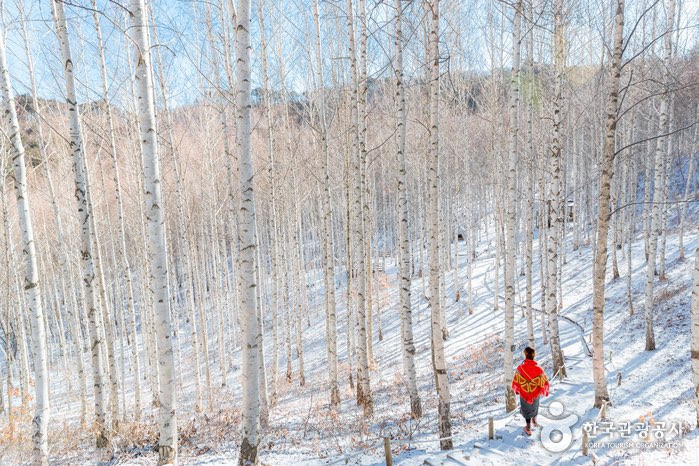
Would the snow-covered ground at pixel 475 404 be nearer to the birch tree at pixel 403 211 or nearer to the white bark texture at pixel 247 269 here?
the birch tree at pixel 403 211

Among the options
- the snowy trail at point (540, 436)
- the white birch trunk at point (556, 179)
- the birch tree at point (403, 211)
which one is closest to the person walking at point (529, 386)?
the snowy trail at point (540, 436)

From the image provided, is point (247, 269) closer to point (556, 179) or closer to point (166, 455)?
point (166, 455)

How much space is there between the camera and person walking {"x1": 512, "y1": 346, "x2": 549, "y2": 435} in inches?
243

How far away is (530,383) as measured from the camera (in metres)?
6.18

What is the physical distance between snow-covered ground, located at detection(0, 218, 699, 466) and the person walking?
393 millimetres

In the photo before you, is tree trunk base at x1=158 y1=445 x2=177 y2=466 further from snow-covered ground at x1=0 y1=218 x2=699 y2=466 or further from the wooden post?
the wooden post

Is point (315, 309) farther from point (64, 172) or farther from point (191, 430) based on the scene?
point (191, 430)

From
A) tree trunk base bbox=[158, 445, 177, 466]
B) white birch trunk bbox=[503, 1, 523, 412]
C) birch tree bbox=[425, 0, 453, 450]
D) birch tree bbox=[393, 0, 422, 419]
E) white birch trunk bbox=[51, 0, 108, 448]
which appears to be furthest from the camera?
white birch trunk bbox=[503, 1, 523, 412]

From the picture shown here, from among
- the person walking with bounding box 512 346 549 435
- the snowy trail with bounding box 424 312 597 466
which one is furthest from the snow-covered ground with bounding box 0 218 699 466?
the person walking with bounding box 512 346 549 435

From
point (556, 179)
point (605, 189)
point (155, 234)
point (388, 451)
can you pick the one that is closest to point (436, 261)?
point (388, 451)

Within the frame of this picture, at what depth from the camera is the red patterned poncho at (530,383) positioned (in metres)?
6.17

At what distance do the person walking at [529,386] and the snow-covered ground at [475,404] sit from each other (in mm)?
393

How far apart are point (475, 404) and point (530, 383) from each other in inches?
106

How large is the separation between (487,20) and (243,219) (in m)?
12.4
